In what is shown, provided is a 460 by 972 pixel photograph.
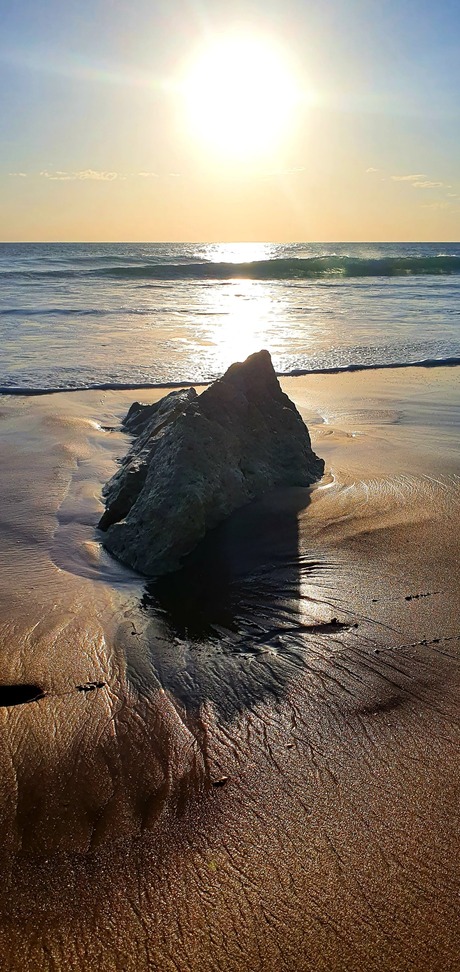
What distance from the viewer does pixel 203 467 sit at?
405 cm

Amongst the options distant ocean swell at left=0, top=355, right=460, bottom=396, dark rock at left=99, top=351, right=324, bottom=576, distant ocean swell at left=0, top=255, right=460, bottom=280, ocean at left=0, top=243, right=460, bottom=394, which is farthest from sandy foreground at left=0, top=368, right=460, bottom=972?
distant ocean swell at left=0, top=255, right=460, bottom=280

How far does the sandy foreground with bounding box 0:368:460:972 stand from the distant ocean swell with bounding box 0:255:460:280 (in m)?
29.2

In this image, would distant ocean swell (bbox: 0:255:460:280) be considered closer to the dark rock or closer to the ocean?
the ocean

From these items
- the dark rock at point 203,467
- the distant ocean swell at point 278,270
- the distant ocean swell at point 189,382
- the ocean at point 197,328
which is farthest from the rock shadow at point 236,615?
the distant ocean swell at point 278,270

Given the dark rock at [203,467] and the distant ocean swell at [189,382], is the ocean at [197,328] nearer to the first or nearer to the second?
the distant ocean swell at [189,382]

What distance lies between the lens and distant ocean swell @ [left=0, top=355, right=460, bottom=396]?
8586 mm

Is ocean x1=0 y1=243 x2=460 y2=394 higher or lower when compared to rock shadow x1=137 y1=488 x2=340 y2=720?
higher

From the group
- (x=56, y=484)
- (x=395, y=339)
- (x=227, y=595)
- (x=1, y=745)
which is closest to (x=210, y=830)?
(x=1, y=745)

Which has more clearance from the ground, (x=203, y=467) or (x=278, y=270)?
(x=278, y=270)

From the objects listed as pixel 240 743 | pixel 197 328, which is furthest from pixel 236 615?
pixel 197 328

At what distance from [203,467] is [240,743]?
1969 millimetres

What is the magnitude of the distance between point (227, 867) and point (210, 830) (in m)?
0.14

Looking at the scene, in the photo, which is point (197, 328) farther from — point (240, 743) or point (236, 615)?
point (240, 743)

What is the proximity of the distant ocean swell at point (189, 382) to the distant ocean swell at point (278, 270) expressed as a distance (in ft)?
75.7
